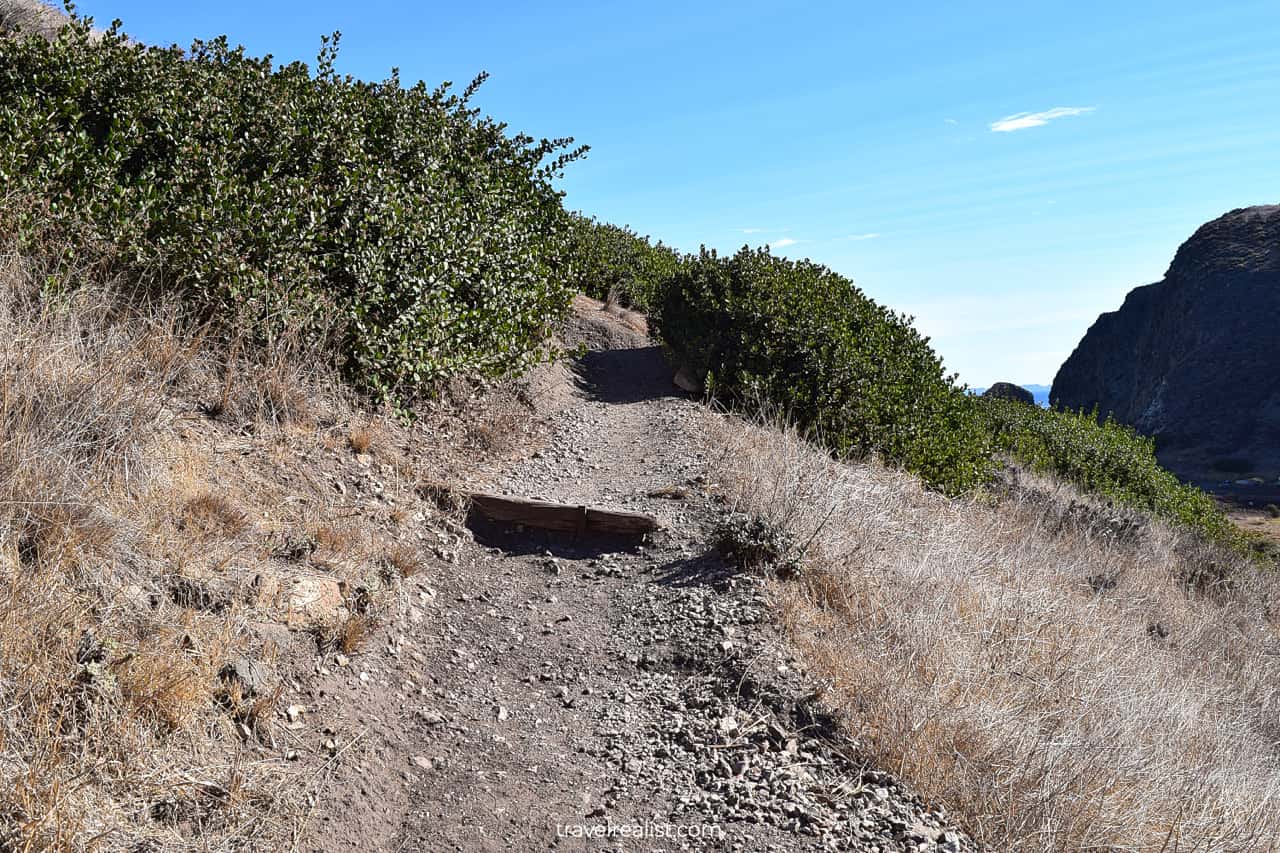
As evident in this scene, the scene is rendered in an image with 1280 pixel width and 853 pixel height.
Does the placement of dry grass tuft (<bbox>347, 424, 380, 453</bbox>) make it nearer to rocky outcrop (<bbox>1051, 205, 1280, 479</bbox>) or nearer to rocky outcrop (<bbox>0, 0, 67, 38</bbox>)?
rocky outcrop (<bbox>0, 0, 67, 38</bbox>)

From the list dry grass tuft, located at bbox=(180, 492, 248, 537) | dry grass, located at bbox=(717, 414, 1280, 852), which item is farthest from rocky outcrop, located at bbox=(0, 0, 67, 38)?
dry grass, located at bbox=(717, 414, 1280, 852)

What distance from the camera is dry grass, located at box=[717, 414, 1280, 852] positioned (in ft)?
12.1

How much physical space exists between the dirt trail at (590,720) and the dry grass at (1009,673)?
28cm

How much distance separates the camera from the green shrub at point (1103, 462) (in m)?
14.9

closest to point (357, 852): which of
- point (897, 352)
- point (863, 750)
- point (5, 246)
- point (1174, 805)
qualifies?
point (863, 750)

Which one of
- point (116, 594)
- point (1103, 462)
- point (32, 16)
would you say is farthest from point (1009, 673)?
point (32, 16)

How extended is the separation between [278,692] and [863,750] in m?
2.49

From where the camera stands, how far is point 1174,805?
391 centimetres

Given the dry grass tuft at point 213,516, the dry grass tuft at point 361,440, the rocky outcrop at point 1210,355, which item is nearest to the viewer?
the dry grass tuft at point 213,516

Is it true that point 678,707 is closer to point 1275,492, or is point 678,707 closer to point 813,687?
point 813,687

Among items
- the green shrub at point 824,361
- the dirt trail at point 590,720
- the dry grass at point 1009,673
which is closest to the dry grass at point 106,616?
the dirt trail at point 590,720

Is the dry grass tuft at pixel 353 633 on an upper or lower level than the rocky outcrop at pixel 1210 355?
lower

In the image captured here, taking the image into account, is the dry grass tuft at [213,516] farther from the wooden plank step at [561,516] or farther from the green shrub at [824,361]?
the green shrub at [824,361]

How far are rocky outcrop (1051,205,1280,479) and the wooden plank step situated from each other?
45.1 meters
